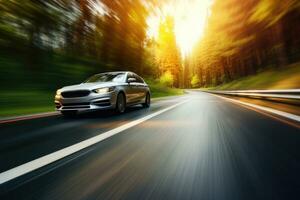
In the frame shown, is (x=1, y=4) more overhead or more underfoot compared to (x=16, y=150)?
more overhead

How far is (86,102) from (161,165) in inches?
251

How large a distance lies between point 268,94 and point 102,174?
15.1 m

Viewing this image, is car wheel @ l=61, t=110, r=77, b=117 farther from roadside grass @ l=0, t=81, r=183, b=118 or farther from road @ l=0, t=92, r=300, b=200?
road @ l=0, t=92, r=300, b=200

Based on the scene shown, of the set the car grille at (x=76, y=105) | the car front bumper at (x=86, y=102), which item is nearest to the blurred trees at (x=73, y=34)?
the car front bumper at (x=86, y=102)

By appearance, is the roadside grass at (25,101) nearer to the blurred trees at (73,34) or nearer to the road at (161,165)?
the blurred trees at (73,34)

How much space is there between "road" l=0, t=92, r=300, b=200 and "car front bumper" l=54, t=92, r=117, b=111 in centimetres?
333

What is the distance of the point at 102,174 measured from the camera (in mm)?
3500

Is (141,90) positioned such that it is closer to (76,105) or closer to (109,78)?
(109,78)

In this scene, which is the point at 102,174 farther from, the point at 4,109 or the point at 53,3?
the point at 53,3

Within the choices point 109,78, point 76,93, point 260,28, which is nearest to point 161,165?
point 76,93

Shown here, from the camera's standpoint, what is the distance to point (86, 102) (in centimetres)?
996

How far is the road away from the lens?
291cm

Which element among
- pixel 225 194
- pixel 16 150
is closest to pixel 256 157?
pixel 225 194

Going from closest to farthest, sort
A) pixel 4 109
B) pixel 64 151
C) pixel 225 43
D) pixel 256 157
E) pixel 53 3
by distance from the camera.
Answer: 1. pixel 256 157
2. pixel 64 151
3. pixel 4 109
4. pixel 53 3
5. pixel 225 43
